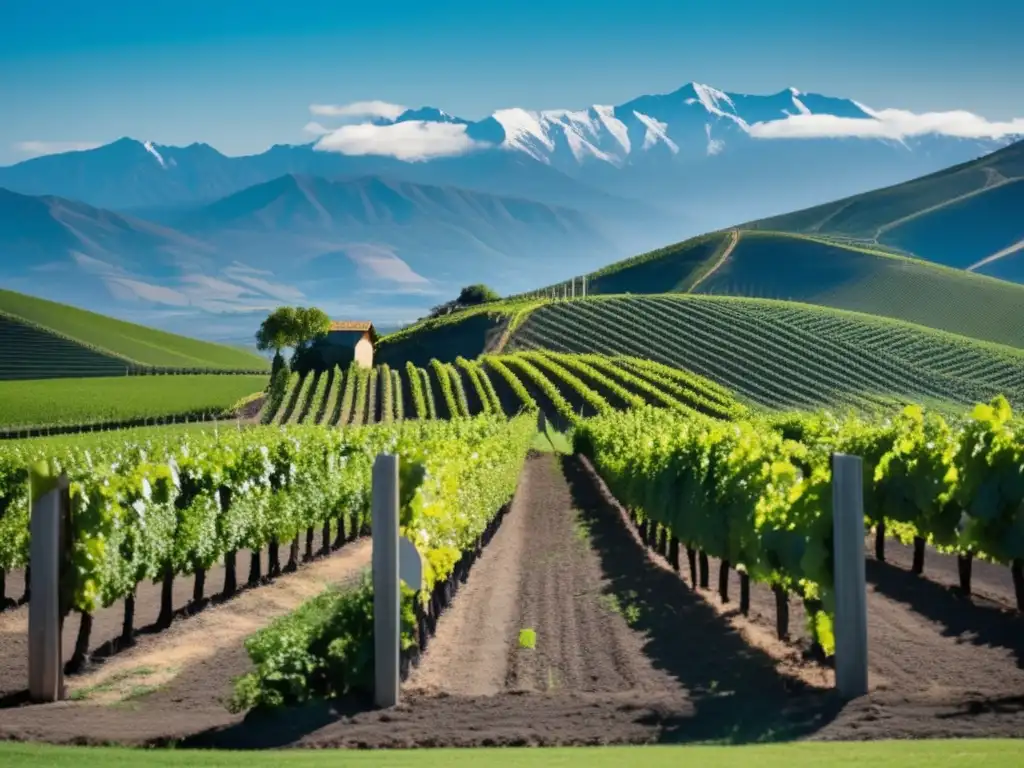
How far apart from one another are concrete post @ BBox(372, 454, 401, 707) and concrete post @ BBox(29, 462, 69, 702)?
3.01m

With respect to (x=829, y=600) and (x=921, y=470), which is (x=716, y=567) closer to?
(x=921, y=470)

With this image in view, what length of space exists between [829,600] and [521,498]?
26.7 m

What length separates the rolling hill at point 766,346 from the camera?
84.8m

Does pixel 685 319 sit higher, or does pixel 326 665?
pixel 685 319

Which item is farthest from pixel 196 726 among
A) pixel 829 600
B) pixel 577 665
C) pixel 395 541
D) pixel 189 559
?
pixel 189 559

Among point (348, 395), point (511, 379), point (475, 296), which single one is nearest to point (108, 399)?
point (348, 395)

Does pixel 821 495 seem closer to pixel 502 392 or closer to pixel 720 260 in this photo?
pixel 502 392

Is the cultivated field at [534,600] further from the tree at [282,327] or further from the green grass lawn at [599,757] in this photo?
the tree at [282,327]

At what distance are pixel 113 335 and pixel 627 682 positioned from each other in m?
141

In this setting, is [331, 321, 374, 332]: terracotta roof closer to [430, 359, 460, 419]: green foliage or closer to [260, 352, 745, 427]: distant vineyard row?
[260, 352, 745, 427]: distant vineyard row

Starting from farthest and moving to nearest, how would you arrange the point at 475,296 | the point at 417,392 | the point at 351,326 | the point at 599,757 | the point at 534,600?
the point at 475,296 → the point at 351,326 → the point at 417,392 → the point at 534,600 → the point at 599,757

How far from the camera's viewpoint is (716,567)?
22359 mm

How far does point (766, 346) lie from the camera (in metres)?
92.8

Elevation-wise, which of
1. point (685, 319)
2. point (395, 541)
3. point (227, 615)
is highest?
point (685, 319)
